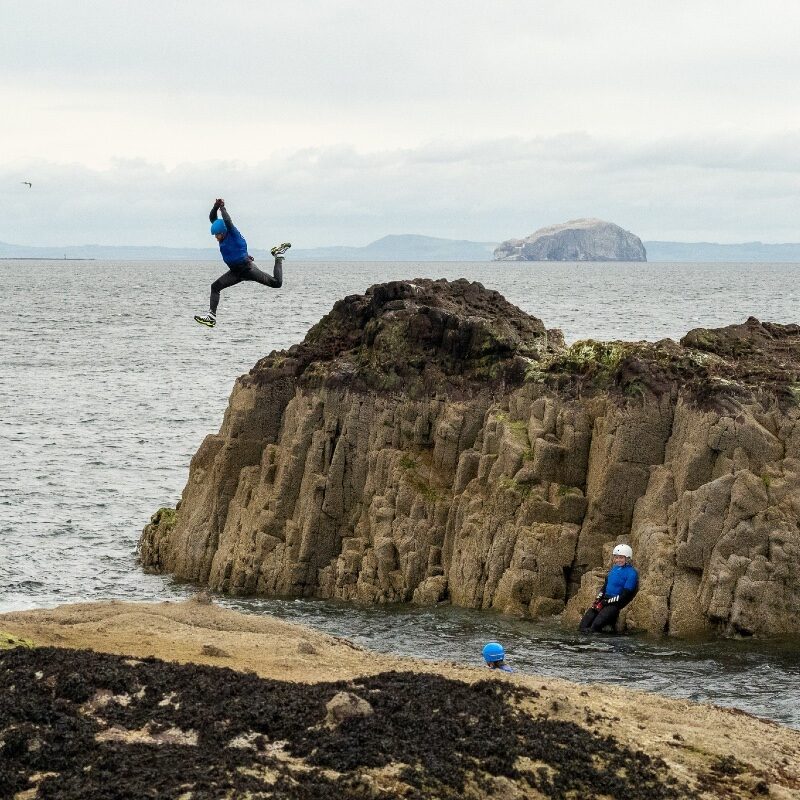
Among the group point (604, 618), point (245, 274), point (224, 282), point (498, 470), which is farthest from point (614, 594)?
point (224, 282)

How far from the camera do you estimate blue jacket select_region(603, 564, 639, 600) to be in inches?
1053

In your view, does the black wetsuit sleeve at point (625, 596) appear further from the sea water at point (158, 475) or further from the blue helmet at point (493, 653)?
the blue helmet at point (493, 653)

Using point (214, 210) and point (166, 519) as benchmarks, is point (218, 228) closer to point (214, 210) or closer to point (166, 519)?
point (214, 210)

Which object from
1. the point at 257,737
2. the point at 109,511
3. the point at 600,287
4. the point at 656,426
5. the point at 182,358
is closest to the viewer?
the point at 257,737

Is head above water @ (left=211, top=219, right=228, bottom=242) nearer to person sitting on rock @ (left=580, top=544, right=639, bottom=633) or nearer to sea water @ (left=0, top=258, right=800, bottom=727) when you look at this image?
sea water @ (left=0, top=258, right=800, bottom=727)

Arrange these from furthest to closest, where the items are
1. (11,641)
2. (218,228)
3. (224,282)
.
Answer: (224,282) < (218,228) < (11,641)

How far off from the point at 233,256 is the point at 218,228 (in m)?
0.63

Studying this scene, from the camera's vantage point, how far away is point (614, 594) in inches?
1051

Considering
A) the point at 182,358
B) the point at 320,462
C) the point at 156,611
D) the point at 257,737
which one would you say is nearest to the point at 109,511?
the point at 320,462

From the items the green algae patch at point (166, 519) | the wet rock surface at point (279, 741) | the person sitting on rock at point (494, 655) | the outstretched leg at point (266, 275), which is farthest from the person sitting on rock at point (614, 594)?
the green algae patch at point (166, 519)

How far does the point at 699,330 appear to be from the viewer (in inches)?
1212

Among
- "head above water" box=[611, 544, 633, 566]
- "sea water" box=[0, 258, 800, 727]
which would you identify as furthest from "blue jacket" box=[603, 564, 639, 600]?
"sea water" box=[0, 258, 800, 727]

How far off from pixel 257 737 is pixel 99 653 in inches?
166

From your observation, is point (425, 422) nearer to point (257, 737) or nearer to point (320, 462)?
point (320, 462)
